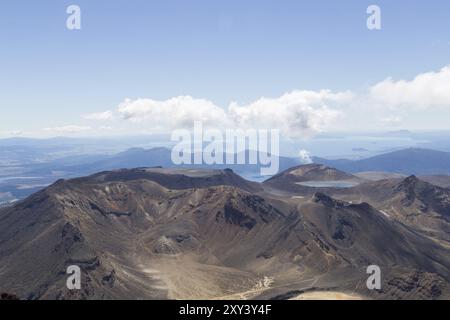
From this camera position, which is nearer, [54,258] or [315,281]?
[315,281]

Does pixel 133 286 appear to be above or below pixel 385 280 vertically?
below

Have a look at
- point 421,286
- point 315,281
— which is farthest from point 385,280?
point 315,281
